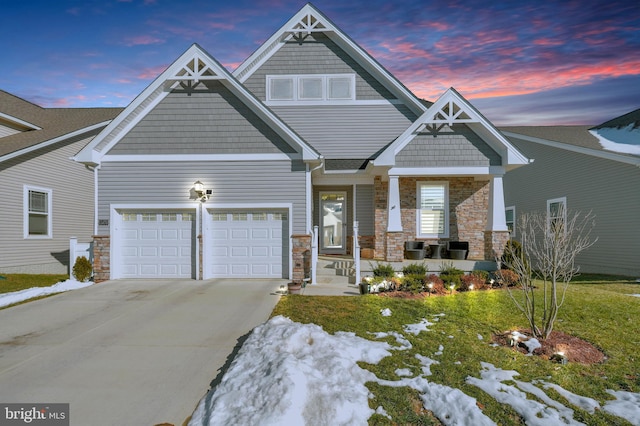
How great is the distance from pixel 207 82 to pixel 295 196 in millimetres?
4613

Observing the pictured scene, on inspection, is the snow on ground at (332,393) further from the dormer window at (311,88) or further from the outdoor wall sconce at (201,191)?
the dormer window at (311,88)

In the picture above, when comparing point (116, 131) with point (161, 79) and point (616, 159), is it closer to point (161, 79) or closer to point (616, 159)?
point (161, 79)

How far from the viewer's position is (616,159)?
520 inches

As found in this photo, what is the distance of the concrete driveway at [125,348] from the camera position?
170 inches

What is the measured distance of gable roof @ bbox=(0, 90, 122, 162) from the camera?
45.3ft

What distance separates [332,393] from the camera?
431 cm

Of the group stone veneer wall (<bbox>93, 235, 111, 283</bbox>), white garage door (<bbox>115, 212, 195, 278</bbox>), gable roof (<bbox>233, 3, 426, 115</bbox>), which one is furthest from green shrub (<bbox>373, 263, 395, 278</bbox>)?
stone veneer wall (<bbox>93, 235, 111, 283</bbox>)

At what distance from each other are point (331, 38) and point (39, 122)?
44.0 feet

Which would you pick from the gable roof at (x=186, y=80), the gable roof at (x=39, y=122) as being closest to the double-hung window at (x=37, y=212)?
the gable roof at (x=39, y=122)

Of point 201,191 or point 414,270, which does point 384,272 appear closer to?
point 414,270

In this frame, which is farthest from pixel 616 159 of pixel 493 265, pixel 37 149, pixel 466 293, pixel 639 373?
pixel 37 149

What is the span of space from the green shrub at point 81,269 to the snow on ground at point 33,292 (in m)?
0.18

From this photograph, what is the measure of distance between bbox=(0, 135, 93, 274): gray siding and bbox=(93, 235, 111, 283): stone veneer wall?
13.7 ft

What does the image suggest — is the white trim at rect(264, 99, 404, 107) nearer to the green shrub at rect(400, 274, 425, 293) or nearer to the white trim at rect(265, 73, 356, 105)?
the white trim at rect(265, 73, 356, 105)
